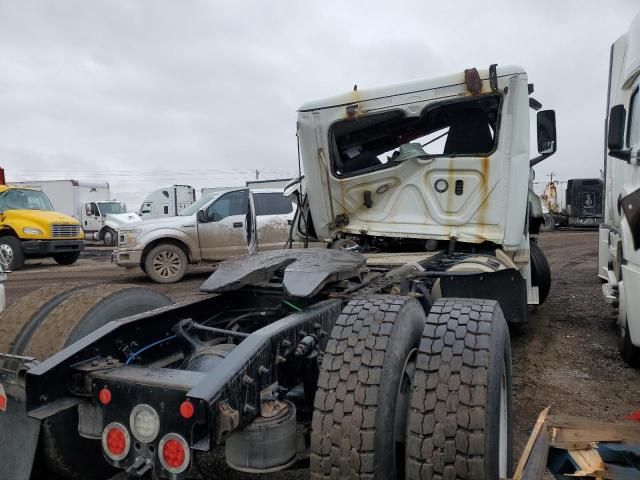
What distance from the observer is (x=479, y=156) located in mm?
4812

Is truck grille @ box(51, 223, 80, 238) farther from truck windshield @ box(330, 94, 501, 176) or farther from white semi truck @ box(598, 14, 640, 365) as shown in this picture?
white semi truck @ box(598, 14, 640, 365)

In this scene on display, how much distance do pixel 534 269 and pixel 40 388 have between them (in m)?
6.36

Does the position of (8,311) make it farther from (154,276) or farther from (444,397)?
(154,276)

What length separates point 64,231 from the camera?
14.9m

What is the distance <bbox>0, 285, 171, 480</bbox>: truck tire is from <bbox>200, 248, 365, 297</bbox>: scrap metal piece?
0.49 meters

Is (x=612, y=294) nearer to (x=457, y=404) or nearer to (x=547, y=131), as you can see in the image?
(x=547, y=131)

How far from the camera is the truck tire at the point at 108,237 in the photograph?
2464cm

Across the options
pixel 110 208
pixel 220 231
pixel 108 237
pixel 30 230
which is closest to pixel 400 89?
pixel 220 231

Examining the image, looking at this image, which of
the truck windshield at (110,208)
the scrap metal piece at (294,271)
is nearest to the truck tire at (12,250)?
the scrap metal piece at (294,271)

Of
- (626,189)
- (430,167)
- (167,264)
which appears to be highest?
(430,167)

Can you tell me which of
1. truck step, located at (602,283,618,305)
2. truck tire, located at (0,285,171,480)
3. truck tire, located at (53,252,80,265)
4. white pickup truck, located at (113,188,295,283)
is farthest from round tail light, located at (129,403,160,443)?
truck tire, located at (53,252,80,265)

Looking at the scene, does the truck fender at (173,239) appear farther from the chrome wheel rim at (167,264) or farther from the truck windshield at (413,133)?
the truck windshield at (413,133)

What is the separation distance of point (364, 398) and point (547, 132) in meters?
4.12

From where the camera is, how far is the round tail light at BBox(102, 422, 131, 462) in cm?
187
